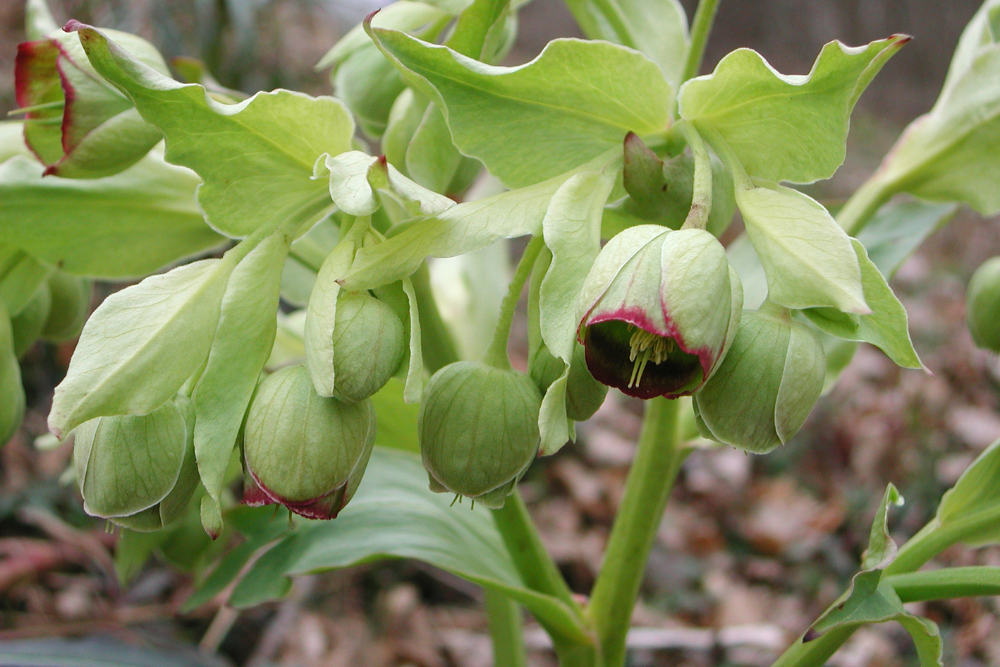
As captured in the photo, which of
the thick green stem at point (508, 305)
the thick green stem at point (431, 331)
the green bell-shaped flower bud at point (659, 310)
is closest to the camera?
the green bell-shaped flower bud at point (659, 310)

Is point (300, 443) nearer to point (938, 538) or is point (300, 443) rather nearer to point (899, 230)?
point (938, 538)

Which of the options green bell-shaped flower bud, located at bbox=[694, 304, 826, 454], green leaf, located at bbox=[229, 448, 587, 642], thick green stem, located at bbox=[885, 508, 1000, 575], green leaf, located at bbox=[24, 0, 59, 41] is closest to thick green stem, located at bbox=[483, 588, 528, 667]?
green leaf, located at bbox=[229, 448, 587, 642]

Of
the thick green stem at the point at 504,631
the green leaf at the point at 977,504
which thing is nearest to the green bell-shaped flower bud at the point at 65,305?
the thick green stem at the point at 504,631

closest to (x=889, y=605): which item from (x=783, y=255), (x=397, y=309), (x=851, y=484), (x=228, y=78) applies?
(x=783, y=255)

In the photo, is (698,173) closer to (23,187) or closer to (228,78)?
(23,187)

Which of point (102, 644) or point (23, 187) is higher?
point (23, 187)

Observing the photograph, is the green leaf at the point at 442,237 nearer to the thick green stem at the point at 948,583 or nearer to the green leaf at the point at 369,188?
the green leaf at the point at 369,188

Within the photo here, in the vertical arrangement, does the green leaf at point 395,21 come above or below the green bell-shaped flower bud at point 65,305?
above

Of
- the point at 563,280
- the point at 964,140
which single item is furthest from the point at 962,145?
the point at 563,280
